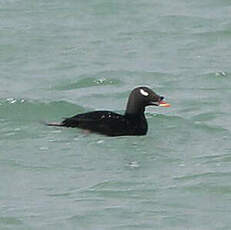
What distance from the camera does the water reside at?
1176 cm

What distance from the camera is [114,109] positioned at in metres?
16.0

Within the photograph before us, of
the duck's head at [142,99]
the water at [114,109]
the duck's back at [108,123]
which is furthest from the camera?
the duck's head at [142,99]

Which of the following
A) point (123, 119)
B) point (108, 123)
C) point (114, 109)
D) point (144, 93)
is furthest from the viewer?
point (114, 109)

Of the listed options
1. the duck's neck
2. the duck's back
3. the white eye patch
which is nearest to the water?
the duck's back

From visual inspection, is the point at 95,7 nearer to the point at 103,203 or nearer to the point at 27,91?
the point at 27,91

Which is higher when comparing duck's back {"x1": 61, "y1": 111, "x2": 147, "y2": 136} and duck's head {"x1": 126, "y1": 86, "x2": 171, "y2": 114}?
duck's head {"x1": 126, "y1": 86, "x2": 171, "y2": 114}

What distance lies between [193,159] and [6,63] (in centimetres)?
562

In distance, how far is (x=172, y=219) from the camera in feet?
37.4

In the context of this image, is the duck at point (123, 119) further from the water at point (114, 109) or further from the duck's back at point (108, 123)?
the water at point (114, 109)

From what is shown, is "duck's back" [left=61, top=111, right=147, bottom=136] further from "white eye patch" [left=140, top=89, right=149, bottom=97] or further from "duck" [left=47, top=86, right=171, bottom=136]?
"white eye patch" [left=140, top=89, right=149, bottom=97]

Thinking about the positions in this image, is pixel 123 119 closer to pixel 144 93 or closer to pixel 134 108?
pixel 134 108

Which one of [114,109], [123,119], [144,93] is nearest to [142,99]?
[144,93]

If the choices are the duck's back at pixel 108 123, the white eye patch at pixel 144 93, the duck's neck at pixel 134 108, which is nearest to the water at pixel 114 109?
the duck's back at pixel 108 123

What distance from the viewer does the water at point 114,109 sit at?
1176 centimetres
